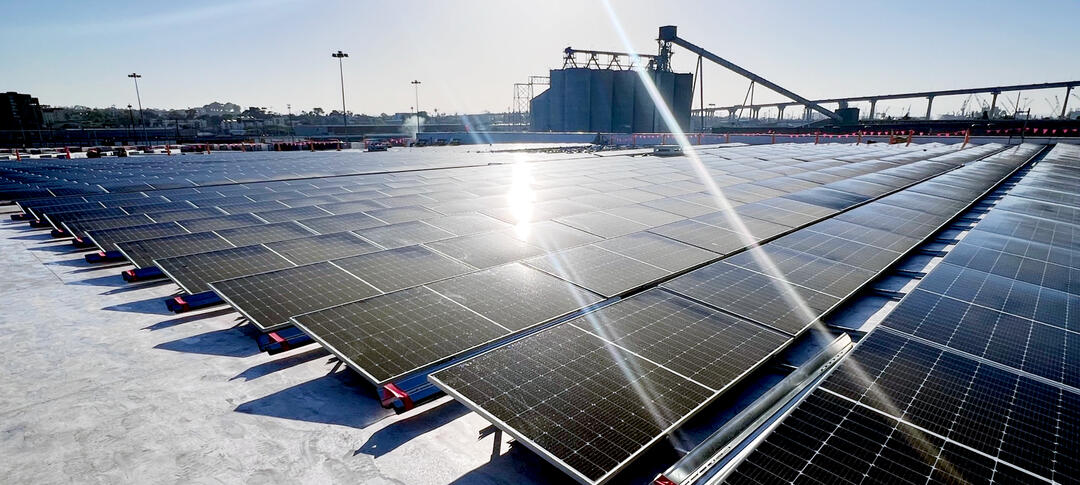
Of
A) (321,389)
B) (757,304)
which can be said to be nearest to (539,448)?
(321,389)

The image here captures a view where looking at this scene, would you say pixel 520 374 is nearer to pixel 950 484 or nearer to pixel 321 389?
pixel 321 389

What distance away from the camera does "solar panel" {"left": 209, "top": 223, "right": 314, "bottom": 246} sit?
16.2 meters

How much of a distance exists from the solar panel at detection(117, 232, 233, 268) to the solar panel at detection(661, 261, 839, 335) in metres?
14.6

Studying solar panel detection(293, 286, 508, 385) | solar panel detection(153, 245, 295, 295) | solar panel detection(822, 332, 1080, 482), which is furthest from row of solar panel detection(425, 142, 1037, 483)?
solar panel detection(153, 245, 295, 295)

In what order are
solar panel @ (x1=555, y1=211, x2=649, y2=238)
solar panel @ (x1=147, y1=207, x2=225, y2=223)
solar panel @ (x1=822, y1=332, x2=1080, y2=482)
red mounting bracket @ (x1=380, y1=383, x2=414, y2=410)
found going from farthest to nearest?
solar panel @ (x1=147, y1=207, x2=225, y2=223) → solar panel @ (x1=555, y1=211, x2=649, y2=238) → red mounting bracket @ (x1=380, y1=383, x2=414, y2=410) → solar panel @ (x1=822, y1=332, x2=1080, y2=482)

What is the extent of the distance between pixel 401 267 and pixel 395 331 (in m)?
4.39

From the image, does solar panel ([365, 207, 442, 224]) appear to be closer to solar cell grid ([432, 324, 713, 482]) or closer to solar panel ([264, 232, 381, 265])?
solar panel ([264, 232, 381, 265])

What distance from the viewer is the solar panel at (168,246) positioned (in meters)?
14.5

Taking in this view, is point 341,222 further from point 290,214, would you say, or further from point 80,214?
point 80,214

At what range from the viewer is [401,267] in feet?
42.8

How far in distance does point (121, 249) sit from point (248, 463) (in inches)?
511

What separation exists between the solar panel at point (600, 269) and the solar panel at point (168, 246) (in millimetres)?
10774

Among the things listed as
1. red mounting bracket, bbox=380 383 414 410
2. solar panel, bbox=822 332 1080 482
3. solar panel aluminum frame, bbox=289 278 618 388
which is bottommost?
red mounting bracket, bbox=380 383 414 410

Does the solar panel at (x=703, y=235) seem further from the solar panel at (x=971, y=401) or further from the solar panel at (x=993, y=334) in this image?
the solar panel at (x=971, y=401)
